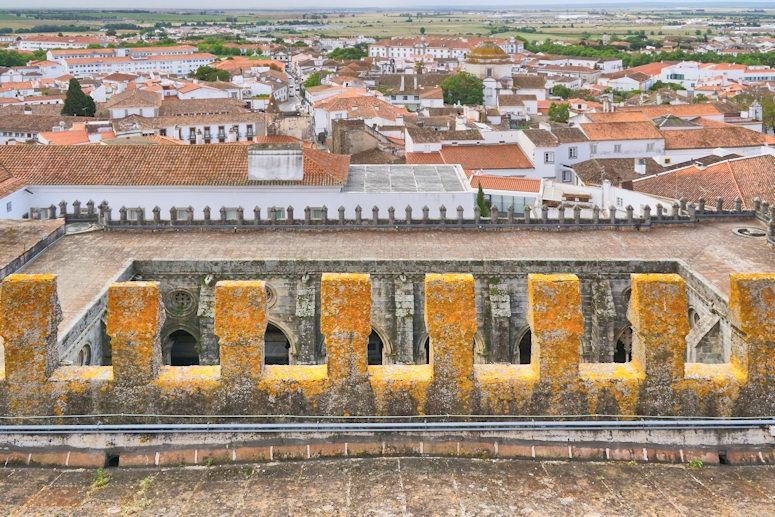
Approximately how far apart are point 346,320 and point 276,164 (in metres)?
39.2

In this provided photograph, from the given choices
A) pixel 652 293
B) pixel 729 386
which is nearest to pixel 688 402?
pixel 729 386

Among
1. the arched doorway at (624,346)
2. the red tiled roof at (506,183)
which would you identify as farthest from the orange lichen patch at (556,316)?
the red tiled roof at (506,183)

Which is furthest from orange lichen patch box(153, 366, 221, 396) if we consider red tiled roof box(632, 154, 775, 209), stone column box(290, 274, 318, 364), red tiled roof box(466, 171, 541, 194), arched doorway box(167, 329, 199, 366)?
red tiled roof box(466, 171, 541, 194)

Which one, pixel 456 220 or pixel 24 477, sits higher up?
pixel 24 477

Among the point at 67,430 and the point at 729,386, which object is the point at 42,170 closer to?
the point at 67,430

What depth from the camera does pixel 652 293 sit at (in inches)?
401

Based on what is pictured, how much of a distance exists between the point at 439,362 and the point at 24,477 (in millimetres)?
4947

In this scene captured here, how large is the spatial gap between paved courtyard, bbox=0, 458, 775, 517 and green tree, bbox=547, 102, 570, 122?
363 ft

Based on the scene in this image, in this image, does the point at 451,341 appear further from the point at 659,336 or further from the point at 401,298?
the point at 401,298

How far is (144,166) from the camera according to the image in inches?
1950

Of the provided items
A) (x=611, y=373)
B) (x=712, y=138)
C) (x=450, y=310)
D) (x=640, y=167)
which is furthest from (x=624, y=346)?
(x=712, y=138)

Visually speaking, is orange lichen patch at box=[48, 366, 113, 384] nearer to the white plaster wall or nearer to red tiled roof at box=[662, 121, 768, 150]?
the white plaster wall

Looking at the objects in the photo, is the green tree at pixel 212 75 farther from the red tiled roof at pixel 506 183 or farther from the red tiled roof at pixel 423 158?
the red tiled roof at pixel 506 183

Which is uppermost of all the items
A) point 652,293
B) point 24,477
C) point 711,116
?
point 652,293
